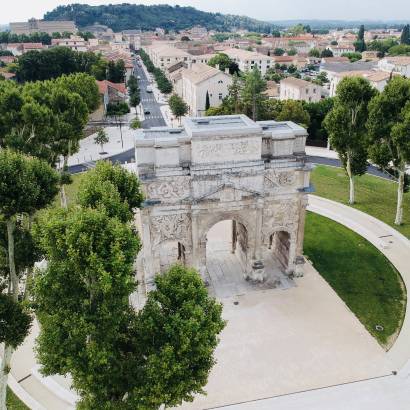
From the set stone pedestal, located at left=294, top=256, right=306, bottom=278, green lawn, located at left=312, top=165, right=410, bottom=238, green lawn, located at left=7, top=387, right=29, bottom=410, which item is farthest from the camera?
green lawn, located at left=312, top=165, right=410, bottom=238

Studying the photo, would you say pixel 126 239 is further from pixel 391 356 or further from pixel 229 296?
pixel 391 356

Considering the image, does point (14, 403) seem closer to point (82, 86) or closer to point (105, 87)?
point (82, 86)

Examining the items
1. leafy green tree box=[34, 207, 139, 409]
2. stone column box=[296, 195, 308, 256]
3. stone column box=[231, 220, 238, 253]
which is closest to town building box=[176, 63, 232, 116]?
stone column box=[231, 220, 238, 253]

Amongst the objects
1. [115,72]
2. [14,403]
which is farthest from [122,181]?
[115,72]

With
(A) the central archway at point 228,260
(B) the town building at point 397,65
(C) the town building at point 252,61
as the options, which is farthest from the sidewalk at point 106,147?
(B) the town building at point 397,65

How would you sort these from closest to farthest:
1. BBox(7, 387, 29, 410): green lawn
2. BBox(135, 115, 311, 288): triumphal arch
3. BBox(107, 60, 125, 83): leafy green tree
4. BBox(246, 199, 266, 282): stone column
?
BBox(7, 387, 29, 410): green lawn, BBox(135, 115, 311, 288): triumphal arch, BBox(246, 199, 266, 282): stone column, BBox(107, 60, 125, 83): leafy green tree

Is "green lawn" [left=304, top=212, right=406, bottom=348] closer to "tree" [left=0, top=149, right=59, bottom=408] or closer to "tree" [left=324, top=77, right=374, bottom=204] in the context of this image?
"tree" [left=324, top=77, right=374, bottom=204]
